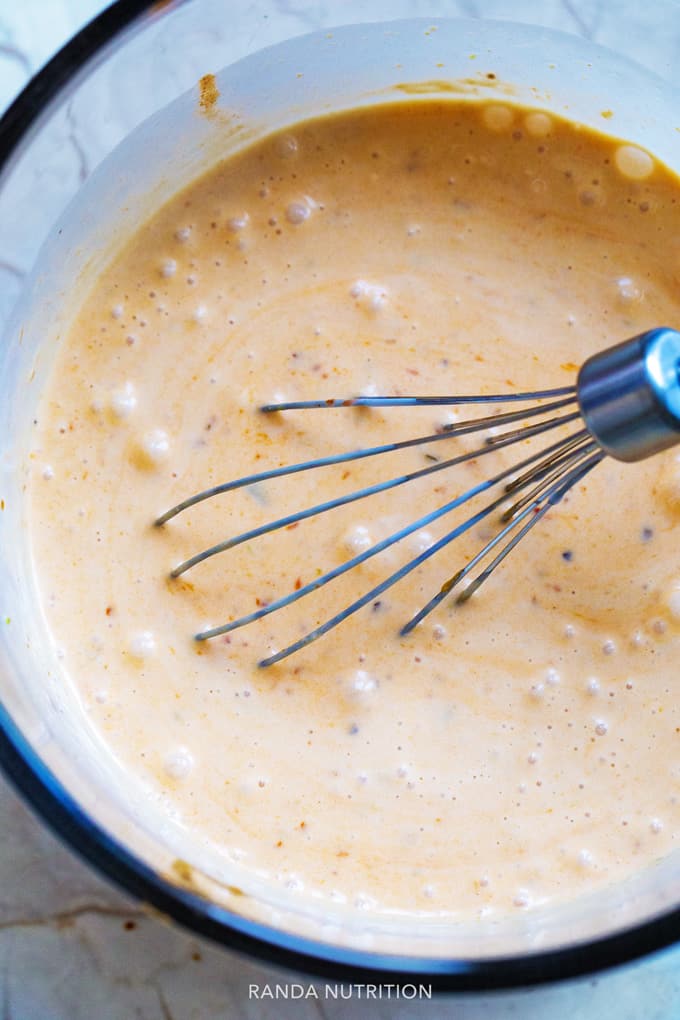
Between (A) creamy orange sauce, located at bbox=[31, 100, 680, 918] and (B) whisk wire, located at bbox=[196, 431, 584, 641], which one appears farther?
(A) creamy orange sauce, located at bbox=[31, 100, 680, 918]

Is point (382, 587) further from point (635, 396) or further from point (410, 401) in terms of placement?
point (635, 396)

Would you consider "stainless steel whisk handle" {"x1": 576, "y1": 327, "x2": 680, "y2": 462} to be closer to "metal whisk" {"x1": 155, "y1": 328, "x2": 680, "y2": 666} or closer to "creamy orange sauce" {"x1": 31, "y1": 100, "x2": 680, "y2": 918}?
"metal whisk" {"x1": 155, "y1": 328, "x2": 680, "y2": 666}

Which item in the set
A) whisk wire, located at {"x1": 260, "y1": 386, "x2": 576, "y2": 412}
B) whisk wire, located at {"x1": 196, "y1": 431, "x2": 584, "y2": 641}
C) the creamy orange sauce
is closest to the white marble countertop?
the creamy orange sauce

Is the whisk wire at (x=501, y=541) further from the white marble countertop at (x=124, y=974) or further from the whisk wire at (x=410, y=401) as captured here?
the white marble countertop at (x=124, y=974)

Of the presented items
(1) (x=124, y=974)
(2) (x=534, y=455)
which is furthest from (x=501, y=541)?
(1) (x=124, y=974)

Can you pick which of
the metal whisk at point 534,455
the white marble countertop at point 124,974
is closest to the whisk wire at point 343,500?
the metal whisk at point 534,455

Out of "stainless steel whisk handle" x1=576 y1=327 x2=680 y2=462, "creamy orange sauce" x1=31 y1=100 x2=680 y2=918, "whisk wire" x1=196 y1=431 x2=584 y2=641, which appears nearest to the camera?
"stainless steel whisk handle" x1=576 y1=327 x2=680 y2=462
